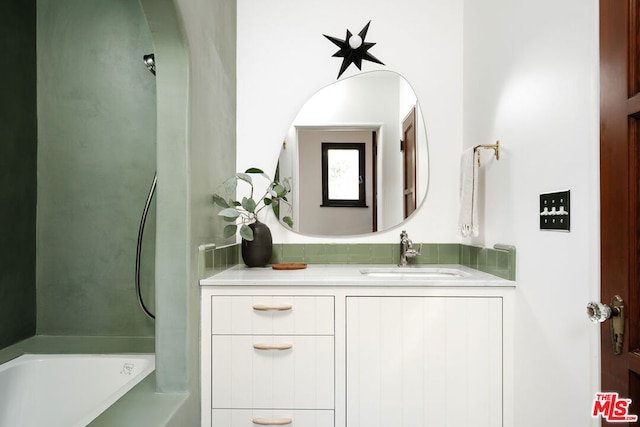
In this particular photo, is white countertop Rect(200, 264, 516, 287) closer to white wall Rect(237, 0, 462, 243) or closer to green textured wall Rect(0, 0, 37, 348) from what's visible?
white wall Rect(237, 0, 462, 243)

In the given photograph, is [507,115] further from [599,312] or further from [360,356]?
[360,356]

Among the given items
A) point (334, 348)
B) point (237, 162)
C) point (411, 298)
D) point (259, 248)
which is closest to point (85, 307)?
point (259, 248)

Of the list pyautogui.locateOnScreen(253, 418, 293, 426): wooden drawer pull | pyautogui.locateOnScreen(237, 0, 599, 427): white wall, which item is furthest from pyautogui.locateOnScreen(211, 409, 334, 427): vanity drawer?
pyautogui.locateOnScreen(237, 0, 599, 427): white wall

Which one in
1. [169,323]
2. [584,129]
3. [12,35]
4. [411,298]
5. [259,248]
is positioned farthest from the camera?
[259,248]

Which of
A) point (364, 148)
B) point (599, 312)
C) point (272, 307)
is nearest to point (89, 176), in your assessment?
point (272, 307)

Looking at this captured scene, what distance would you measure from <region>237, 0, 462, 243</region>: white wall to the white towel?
422 millimetres

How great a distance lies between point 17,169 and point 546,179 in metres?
2.33

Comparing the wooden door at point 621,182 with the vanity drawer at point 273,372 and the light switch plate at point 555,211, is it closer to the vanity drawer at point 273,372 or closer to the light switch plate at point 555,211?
the light switch plate at point 555,211

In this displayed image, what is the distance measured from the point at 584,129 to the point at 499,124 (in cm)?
67

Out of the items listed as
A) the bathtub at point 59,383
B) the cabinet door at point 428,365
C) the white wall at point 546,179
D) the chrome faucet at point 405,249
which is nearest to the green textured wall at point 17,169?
the bathtub at point 59,383

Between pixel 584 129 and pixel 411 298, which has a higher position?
pixel 584 129

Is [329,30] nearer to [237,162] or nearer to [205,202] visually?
[237,162]

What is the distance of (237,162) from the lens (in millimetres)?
2340

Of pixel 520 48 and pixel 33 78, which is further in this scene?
pixel 33 78
